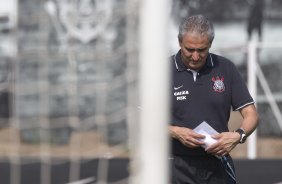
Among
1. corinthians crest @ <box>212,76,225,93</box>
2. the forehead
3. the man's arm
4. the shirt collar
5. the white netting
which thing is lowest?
the white netting

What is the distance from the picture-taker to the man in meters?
3.85

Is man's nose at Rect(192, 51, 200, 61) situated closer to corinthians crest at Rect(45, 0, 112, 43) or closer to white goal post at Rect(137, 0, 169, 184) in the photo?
white goal post at Rect(137, 0, 169, 184)

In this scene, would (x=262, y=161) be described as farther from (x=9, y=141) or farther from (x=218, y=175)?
(x=218, y=175)

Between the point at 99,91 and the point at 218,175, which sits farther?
the point at 99,91

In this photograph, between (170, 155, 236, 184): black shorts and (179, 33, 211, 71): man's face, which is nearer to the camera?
(179, 33, 211, 71): man's face

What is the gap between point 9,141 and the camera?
788cm

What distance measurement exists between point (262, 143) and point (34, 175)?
401cm

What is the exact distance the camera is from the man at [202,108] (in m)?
3.85

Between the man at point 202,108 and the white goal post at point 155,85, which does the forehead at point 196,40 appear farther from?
the white goal post at point 155,85

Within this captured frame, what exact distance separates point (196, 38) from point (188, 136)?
0.44m

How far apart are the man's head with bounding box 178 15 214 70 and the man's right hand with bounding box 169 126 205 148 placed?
0.32 meters

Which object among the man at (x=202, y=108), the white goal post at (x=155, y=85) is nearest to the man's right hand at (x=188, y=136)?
the man at (x=202, y=108)

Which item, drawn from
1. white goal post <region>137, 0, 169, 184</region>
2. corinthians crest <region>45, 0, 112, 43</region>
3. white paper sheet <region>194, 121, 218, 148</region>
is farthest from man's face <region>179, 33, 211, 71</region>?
corinthians crest <region>45, 0, 112, 43</region>

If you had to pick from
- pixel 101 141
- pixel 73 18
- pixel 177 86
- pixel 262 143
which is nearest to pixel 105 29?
pixel 73 18
